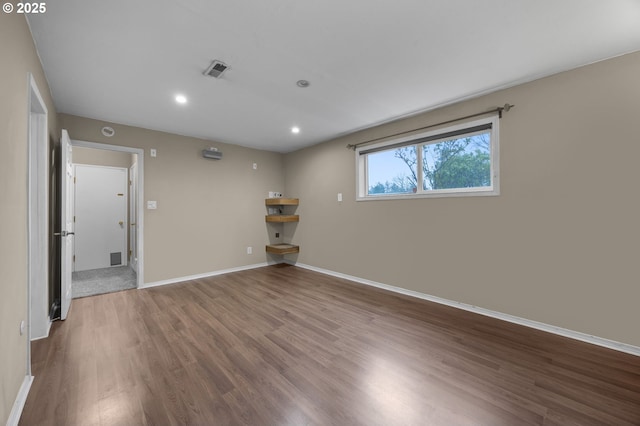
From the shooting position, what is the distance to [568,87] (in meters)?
2.29

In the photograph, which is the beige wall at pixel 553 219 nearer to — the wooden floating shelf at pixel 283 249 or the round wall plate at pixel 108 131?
the wooden floating shelf at pixel 283 249

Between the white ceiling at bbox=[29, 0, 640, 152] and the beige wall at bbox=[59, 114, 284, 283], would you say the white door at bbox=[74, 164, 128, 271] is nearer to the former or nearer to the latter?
the beige wall at bbox=[59, 114, 284, 283]

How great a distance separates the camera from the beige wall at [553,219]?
2.06 m

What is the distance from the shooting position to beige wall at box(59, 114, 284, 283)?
386 centimetres

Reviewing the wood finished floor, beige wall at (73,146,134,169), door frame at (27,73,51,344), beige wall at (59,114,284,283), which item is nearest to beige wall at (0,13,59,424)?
the wood finished floor

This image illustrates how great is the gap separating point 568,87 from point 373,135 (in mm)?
2164

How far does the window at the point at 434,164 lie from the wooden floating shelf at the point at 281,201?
1651mm

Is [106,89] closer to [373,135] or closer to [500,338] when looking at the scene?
[373,135]

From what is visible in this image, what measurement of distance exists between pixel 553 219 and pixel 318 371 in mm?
2576

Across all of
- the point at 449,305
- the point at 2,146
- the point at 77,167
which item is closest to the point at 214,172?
the point at 77,167

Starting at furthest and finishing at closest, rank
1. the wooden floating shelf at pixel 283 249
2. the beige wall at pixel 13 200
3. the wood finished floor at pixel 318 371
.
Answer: the wooden floating shelf at pixel 283 249
the wood finished floor at pixel 318 371
the beige wall at pixel 13 200

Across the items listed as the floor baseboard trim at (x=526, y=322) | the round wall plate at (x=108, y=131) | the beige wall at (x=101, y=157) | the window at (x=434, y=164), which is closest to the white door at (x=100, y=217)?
the beige wall at (x=101, y=157)

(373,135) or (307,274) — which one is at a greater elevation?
(373,135)

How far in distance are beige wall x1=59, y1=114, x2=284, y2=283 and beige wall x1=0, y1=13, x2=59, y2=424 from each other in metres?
2.25
